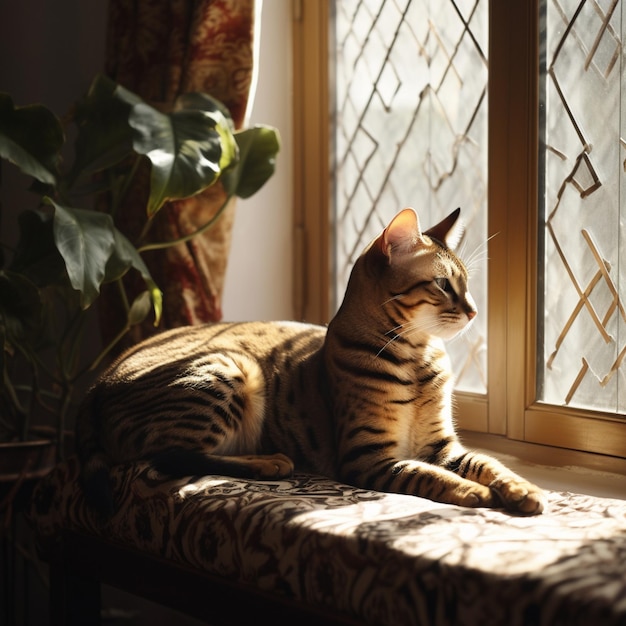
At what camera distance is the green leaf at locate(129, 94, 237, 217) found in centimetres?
168

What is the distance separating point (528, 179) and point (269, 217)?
2.84ft

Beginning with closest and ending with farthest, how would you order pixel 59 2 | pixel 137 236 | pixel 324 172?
pixel 137 236 → pixel 324 172 → pixel 59 2

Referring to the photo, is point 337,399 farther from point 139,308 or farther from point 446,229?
point 139,308

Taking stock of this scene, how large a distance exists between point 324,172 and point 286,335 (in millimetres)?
659

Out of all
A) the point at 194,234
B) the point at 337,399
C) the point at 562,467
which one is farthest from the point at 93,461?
the point at 562,467

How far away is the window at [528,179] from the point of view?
1.66 metres

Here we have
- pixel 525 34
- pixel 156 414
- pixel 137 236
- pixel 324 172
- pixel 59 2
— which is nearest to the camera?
pixel 156 414

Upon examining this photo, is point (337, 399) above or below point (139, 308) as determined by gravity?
below

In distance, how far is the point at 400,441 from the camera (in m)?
1.58

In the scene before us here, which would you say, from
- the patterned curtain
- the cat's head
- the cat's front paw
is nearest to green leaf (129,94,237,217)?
the patterned curtain

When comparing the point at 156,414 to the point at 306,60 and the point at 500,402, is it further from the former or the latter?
the point at 306,60

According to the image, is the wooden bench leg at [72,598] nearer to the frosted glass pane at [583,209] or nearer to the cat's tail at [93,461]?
the cat's tail at [93,461]

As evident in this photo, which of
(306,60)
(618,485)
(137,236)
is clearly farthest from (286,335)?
(306,60)

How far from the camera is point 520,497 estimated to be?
1.30 meters
